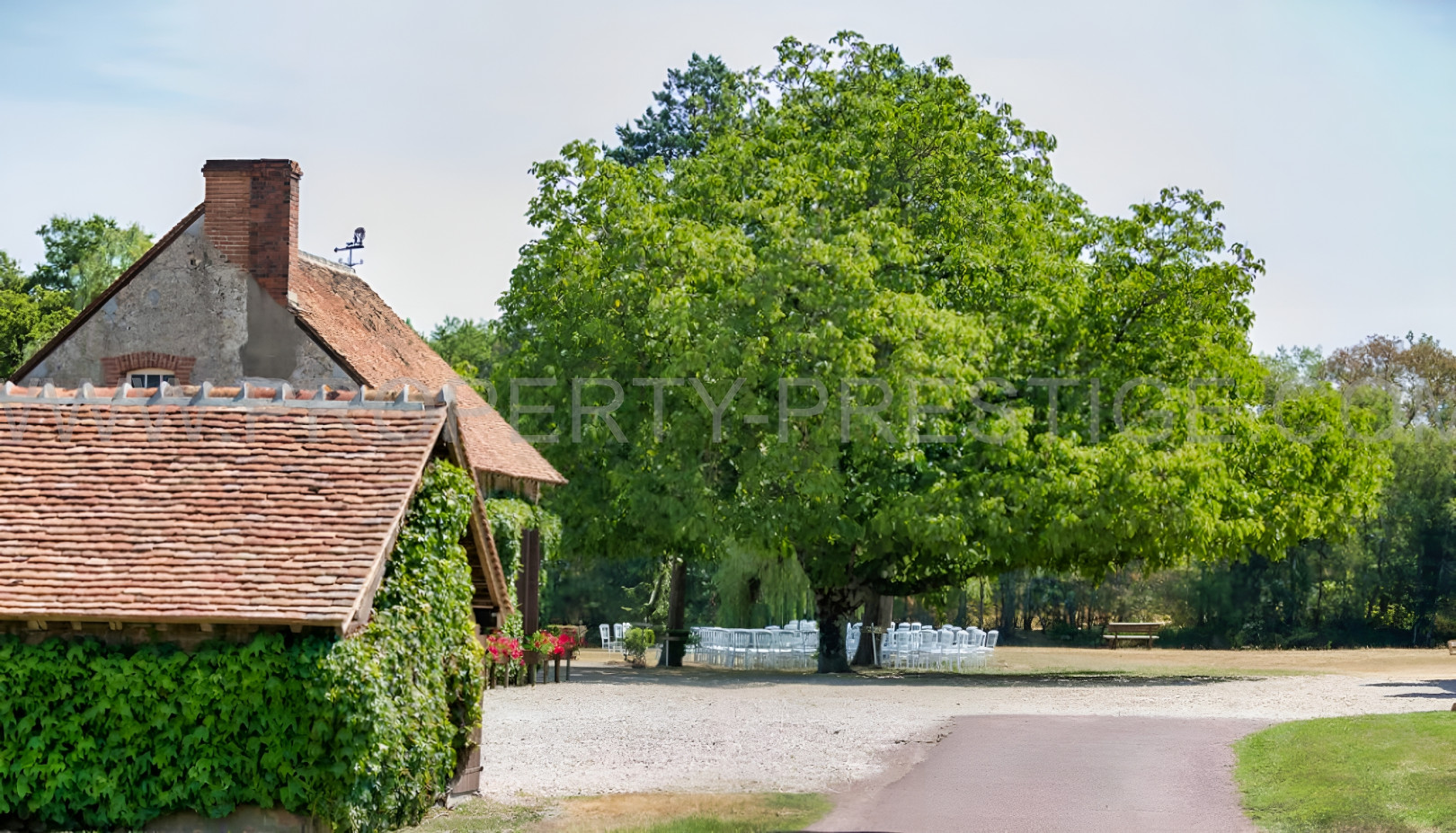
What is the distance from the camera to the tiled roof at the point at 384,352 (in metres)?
25.4

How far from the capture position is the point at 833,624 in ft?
114

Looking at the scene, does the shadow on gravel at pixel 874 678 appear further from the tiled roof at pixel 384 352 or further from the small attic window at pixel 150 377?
the small attic window at pixel 150 377

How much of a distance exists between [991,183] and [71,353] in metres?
19.4

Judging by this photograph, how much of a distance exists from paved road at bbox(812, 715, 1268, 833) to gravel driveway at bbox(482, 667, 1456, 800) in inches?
31.0

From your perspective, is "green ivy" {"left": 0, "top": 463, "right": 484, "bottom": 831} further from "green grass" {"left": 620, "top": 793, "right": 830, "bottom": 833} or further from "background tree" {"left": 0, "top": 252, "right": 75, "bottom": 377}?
"background tree" {"left": 0, "top": 252, "right": 75, "bottom": 377}

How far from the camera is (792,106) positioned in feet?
117

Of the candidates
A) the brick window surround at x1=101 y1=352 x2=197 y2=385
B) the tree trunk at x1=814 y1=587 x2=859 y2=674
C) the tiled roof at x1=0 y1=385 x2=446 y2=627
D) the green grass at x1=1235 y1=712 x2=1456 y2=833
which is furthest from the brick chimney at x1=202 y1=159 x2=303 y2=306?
the green grass at x1=1235 y1=712 x2=1456 y2=833

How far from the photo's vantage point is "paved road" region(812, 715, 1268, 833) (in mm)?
13656

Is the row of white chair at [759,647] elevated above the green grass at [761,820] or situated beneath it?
elevated above

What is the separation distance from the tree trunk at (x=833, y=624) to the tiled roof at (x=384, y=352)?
7.65m

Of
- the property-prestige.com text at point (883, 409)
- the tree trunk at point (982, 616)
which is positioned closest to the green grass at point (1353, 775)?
the property-prestige.com text at point (883, 409)

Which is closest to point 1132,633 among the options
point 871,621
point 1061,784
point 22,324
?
point 871,621

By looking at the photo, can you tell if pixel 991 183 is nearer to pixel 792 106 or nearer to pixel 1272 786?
pixel 792 106

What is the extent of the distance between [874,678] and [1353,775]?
16206 millimetres
